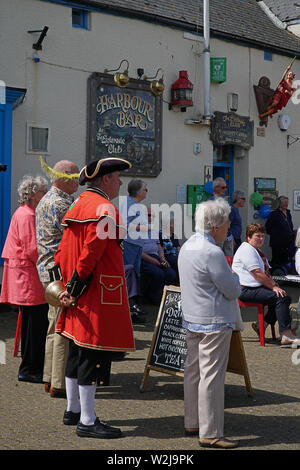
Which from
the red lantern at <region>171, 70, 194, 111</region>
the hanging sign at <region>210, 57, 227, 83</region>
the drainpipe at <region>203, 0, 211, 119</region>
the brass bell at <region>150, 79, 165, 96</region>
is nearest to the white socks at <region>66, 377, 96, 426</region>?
the brass bell at <region>150, 79, 165, 96</region>

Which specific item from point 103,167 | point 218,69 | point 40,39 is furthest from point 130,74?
Result: point 103,167

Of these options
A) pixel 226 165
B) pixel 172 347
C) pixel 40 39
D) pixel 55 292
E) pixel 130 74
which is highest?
pixel 40 39

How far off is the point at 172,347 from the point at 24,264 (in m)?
1.58

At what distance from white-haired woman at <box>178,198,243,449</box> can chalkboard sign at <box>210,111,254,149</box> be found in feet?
28.1

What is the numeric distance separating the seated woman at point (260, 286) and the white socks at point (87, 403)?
141 inches

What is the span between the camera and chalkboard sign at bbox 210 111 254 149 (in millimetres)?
12875

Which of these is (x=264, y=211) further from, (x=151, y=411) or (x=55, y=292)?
(x=55, y=292)

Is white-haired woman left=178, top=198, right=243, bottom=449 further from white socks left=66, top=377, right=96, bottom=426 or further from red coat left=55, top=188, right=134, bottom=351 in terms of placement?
white socks left=66, top=377, right=96, bottom=426

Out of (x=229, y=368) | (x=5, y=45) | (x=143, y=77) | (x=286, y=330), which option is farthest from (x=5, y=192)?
(x=229, y=368)

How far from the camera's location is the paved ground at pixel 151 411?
4.47 meters

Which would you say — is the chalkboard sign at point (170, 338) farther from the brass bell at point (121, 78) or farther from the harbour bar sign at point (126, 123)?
the brass bell at point (121, 78)

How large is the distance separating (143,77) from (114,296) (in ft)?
25.1

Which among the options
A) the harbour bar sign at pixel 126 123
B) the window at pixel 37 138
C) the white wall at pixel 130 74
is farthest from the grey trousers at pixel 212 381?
the harbour bar sign at pixel 126 123

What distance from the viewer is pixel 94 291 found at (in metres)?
4.52
